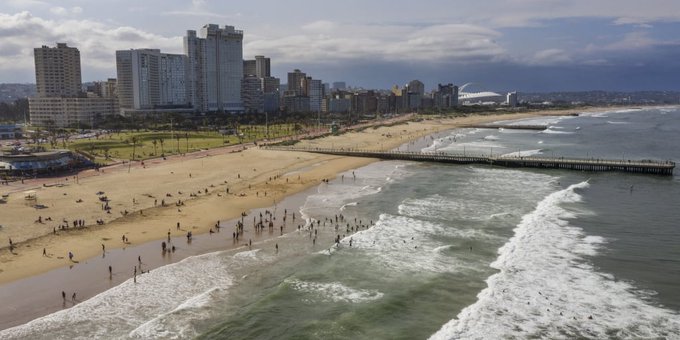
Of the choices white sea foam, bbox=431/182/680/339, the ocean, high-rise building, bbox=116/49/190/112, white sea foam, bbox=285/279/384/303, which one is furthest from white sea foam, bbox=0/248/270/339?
high-rise building, bbox=116/49/190/112

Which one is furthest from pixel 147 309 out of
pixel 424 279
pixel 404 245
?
pixel 404 245

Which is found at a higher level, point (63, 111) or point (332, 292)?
point (63, 111)

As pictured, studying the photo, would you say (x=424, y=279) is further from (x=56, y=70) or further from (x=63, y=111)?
(x=56, y=70)

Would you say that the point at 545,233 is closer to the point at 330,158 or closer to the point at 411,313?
the point at 411,313

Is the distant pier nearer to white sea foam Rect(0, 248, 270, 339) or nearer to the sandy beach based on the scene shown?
the sandy beach

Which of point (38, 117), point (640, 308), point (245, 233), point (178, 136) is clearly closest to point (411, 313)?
A: point (640, 308)

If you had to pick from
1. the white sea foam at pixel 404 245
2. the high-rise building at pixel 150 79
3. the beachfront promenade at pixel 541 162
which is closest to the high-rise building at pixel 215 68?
the high-rise building at pixel 150 79
